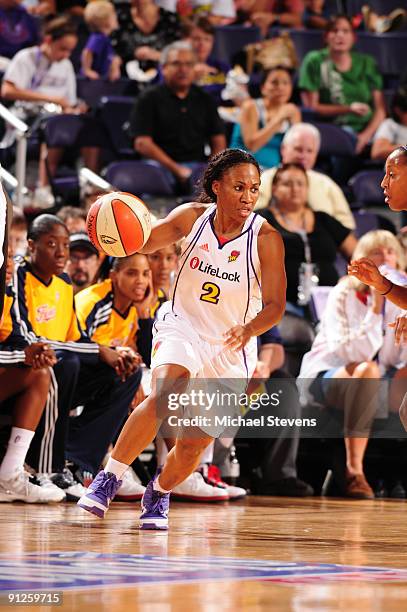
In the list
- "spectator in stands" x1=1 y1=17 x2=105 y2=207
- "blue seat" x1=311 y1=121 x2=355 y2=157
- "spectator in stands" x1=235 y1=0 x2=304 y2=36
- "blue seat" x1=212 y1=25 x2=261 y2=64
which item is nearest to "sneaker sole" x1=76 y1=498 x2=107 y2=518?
"spectator in stands" x1=1 y1=17 x2=105 y2=207

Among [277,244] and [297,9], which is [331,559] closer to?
[277,244]

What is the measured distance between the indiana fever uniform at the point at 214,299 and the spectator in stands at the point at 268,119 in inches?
181

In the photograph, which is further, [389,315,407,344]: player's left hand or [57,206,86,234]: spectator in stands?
[57,206,86,234]: spectator in stands

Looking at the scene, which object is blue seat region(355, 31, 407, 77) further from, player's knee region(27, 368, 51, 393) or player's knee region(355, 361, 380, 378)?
player's knee region(27, 368, 51, 393)

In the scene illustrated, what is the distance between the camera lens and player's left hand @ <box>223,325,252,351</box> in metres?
5.19

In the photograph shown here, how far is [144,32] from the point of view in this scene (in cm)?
1220

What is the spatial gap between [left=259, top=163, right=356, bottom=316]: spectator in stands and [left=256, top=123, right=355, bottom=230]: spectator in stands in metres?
0.30

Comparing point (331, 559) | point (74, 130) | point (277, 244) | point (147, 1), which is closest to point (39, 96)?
point (74, 130)

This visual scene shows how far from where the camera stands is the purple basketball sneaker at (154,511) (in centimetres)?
532

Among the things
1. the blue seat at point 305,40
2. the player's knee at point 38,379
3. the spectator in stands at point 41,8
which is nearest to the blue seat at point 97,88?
the spectator in stands at point 41,8

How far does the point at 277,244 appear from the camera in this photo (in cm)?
569

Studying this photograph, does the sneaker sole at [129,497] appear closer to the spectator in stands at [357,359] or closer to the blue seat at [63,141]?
the spectator in stands at [357,359]

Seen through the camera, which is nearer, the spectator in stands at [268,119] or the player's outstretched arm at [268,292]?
the player's outstretched arm at [268,292]

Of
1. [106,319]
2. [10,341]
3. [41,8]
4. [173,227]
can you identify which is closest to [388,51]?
[41,8]
